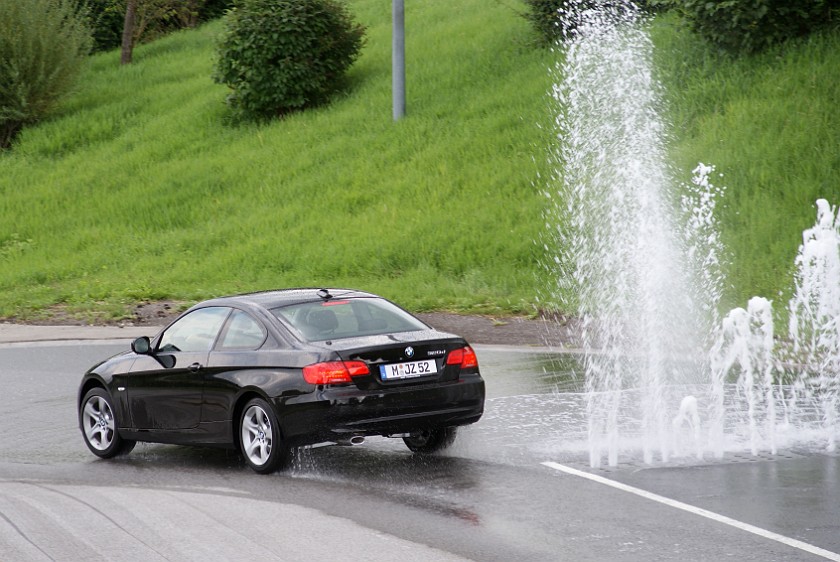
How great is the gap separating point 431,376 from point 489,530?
2.10 meters

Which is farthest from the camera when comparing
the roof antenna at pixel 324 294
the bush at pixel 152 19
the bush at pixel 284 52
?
the bush at pixel 152 19

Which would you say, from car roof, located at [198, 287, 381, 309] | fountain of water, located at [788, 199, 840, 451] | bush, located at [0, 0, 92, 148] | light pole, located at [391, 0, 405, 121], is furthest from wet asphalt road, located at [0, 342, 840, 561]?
bush, located at [0, 0, 92, 148]

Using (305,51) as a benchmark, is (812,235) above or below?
below

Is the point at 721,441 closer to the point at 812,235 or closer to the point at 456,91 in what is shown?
the point at 812,235

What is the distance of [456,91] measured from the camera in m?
29.7

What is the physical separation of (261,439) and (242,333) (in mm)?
903

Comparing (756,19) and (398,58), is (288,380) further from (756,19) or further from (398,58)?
(398,58)

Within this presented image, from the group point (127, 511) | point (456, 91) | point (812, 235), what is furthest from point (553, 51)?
point (127, 511)

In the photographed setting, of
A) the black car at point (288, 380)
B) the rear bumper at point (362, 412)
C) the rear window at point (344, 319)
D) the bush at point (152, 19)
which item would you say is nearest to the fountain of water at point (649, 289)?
the rear bumper at point (362, 412)

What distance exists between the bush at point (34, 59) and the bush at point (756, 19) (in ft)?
59.5

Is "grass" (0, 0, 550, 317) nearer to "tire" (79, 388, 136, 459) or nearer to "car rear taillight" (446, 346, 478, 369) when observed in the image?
"tire" (79, 388, 136, 459)

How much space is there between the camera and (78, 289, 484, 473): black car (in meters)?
8.78

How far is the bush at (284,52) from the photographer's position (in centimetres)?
3069

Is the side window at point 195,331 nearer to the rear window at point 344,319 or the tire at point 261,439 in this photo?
the rear window at point 344,319
